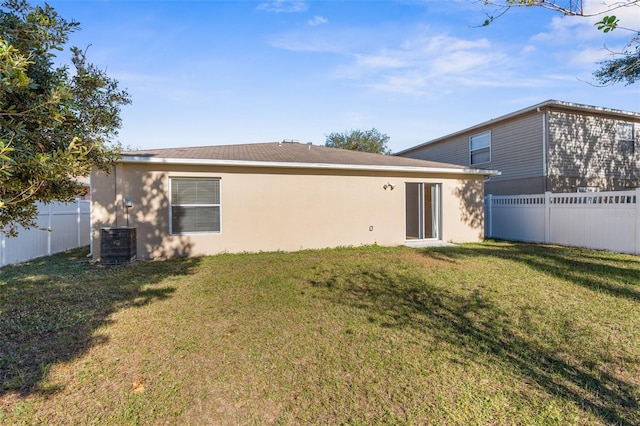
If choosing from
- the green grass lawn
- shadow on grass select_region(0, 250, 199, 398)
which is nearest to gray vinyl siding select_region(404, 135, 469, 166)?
the green grass lawn

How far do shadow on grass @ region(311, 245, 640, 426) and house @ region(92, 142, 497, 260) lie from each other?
3.04 m

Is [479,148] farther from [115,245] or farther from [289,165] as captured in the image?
[115,245]

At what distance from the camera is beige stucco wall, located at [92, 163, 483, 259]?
827 centimetres

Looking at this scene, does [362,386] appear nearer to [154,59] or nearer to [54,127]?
[54,127]

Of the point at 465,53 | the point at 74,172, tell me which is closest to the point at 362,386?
the point at 74,172

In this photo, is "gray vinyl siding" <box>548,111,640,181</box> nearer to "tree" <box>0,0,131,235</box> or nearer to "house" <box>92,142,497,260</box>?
"house" <box>92,142,497,260</box>

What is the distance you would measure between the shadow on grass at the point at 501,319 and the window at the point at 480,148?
7.95 metres

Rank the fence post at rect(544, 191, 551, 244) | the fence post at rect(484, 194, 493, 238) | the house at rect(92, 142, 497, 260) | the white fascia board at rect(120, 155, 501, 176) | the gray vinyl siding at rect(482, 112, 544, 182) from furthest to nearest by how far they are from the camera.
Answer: the fence post at rect(484, 194, 493, 238) → the gray vinyl siding at rect(482, 112, 544, 182) → the fence post at rect(544, 191, 551, 244) → the house at rect(92, 142, 497, 260) → the white fascia board at rect(120, 155, 501, 176)

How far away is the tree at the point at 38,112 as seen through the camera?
2100 mm

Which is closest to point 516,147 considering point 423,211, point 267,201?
point 423,211

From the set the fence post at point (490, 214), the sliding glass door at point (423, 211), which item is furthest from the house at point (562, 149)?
the sliding glass door at point (423, 211)

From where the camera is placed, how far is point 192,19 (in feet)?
26.9

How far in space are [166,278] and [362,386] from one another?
4.89 metres

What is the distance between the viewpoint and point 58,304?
15.7 feet
